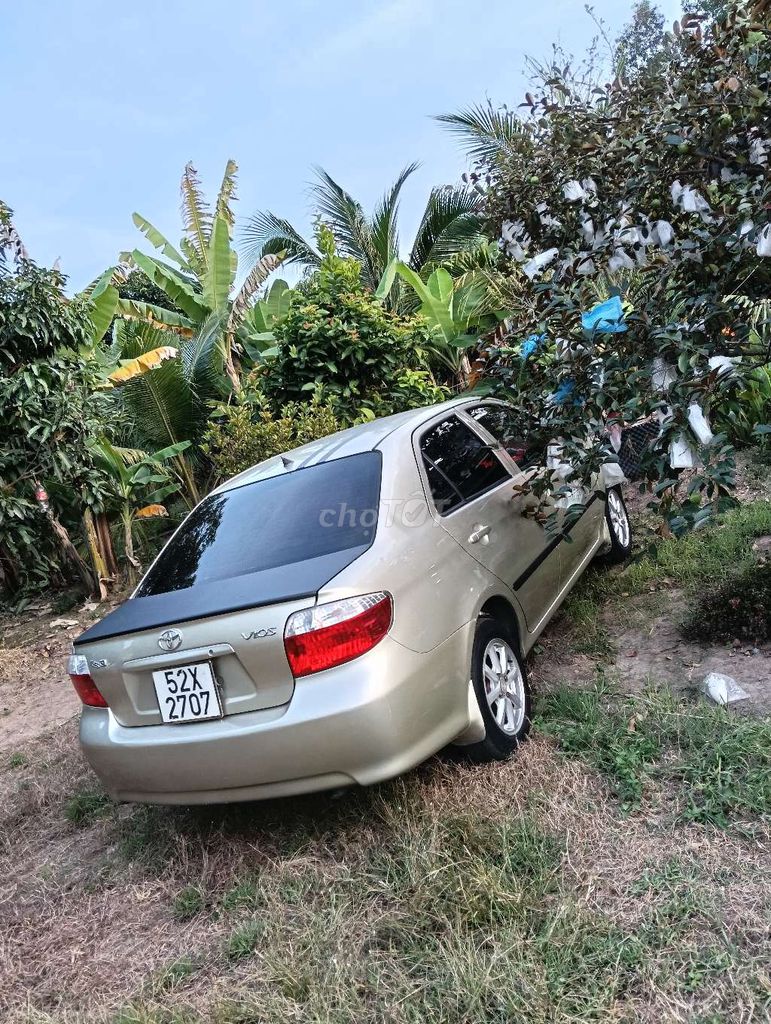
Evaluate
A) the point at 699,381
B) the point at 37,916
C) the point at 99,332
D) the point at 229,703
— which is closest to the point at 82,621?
the point at 99,332

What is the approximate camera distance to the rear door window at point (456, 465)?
10.9 feet

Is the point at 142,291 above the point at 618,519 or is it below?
above

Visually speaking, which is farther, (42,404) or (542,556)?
(42,404)

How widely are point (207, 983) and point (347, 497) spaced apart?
5.68 ft

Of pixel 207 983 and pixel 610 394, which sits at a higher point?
pixel 610 394

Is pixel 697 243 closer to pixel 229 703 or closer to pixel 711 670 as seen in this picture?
pixel 711 670

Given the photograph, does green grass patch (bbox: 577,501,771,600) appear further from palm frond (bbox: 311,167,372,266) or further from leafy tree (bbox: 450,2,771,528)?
palm frond (bbox: 311,167,372,266)

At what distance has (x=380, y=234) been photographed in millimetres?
13219

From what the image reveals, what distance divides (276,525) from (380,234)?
11.3 metres

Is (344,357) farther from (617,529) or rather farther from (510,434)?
(510,434)

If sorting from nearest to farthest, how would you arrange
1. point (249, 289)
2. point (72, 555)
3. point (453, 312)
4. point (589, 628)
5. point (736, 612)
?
point (736, 612) < point (589, 628) < point (72, 555) < point (453, 312) < point (249, 289)

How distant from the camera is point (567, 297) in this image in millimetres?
3400

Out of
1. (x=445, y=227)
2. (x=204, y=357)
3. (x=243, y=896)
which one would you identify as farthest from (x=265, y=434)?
(x=445, y=227)

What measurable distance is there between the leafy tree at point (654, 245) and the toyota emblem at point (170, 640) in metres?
1.84
